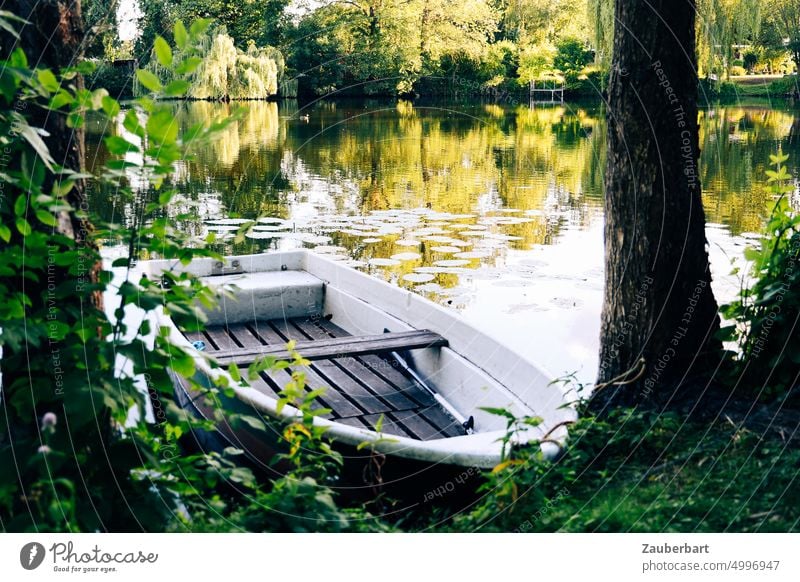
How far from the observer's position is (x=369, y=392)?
3600mm

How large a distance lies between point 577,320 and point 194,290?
4203 millimetres

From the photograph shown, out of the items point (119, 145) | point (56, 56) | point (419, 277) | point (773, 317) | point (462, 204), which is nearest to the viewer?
point (119, 145)

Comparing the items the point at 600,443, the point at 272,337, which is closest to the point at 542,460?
the point at 600,443

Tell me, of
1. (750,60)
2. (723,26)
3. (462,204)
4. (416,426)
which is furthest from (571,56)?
(416,426)

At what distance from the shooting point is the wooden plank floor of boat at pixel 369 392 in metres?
3.33

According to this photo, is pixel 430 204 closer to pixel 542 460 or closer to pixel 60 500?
pixel 542 460

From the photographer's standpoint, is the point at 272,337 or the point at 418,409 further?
the point at 272,337

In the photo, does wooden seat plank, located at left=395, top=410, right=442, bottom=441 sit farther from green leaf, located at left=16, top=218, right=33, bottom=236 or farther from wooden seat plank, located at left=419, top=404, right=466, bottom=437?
green leaf, located at left=16, top=218, right=33, bottom=236

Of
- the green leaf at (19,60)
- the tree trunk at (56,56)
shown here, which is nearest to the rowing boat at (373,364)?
the tree trunk at (56,56)

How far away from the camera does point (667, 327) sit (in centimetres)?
275

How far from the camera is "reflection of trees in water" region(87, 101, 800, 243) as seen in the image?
29.8 feet

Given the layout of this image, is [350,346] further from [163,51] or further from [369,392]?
[163,51]

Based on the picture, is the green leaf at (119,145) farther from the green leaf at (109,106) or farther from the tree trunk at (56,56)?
the tree trunk at (56,56)

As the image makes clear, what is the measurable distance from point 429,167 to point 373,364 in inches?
319
